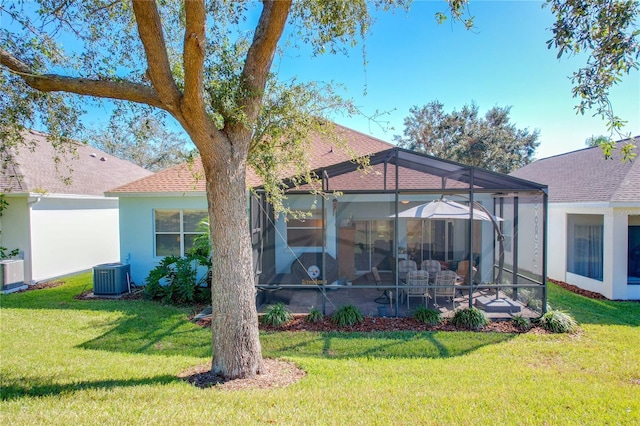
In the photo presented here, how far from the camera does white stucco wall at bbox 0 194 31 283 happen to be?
1251cm

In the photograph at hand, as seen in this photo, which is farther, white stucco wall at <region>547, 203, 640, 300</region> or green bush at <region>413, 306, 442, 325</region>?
white stucco wall at <region>547, 203, 640, 300</region>

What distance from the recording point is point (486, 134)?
86.5ft

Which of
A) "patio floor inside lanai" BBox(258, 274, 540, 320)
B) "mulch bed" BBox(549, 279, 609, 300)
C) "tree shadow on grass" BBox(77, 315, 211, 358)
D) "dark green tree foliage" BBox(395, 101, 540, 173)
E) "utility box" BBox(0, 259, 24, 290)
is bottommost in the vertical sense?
"mulch bed" BBox(549, 279, 609, 300)

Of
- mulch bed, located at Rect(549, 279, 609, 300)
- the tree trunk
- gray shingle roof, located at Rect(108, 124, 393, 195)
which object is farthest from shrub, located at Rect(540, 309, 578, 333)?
the tree trunk

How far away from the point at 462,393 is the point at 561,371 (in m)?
2.22

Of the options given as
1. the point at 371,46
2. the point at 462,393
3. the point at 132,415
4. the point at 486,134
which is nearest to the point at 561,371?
the point at 462,393

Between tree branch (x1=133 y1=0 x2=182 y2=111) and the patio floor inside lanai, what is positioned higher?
tree branch (x1=133 y1=0 x2=182 y2=111)

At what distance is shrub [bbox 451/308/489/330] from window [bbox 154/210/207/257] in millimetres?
8595

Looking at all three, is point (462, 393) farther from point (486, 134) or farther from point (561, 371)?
point (486, 134)

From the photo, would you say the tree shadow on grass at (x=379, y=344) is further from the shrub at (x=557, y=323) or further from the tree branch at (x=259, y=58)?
the tree branch at (x=259, y=58)

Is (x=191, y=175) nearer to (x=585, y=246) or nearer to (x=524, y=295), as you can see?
(x=524, y=295)

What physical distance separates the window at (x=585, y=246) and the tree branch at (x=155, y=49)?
13.1m

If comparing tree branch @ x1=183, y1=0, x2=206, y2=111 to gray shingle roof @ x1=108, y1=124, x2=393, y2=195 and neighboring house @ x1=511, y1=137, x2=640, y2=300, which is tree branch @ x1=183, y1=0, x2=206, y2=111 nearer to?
gray shingle roof @ x1=108, y1=124, x2=393, y2=195

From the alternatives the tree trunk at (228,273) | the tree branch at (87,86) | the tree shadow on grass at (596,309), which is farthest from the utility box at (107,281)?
the tree shadow on grass at (596,309)
